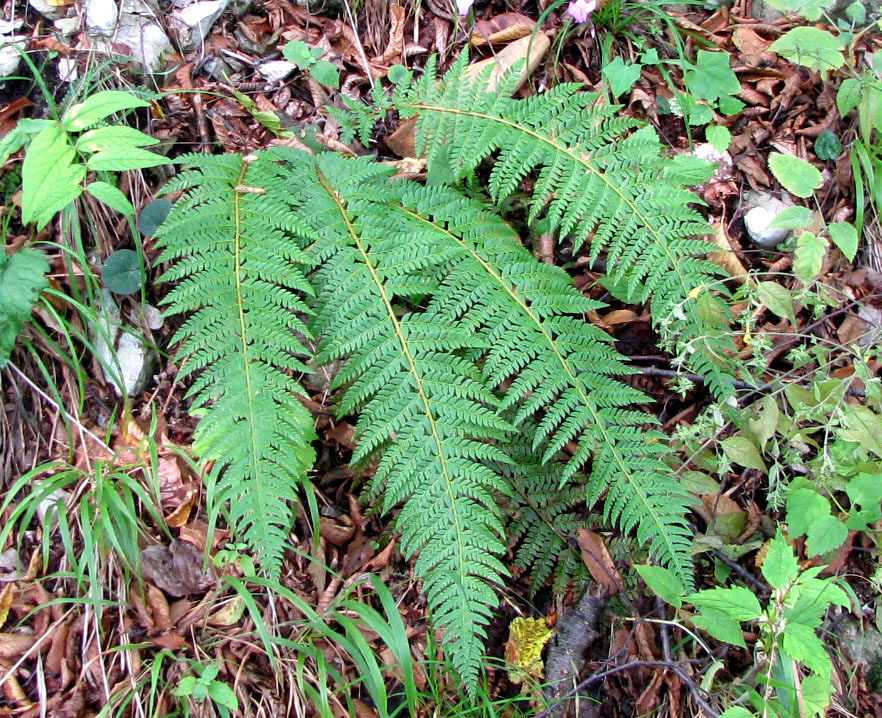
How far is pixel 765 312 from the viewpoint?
9.00 feet

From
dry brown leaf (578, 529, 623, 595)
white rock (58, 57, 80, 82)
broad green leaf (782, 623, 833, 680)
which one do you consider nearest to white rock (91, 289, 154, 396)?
white rock (58, 57, 80, 82)

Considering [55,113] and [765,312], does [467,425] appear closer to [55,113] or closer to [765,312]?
[765,312]

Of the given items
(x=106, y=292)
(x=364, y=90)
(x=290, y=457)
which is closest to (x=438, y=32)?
(x=364, y=90)

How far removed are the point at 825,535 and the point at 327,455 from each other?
5.28 feet

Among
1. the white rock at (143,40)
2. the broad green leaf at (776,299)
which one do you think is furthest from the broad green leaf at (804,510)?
the white rock at (143,40)

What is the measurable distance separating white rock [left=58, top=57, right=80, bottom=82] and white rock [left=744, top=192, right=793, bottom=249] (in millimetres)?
2662

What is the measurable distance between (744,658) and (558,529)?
0.72 m

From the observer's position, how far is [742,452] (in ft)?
7.37

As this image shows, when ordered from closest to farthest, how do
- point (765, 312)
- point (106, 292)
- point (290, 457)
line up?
point (290, 457)
point (106, 292)
point (765, 312)

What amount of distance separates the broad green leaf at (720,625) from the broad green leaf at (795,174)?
1.44 meters

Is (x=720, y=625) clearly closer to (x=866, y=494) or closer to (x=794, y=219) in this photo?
(x=866, y=494)

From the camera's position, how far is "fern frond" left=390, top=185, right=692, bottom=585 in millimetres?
2049

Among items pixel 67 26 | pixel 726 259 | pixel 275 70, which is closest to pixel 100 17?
pixel 67 26

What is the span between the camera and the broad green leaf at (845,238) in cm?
231
